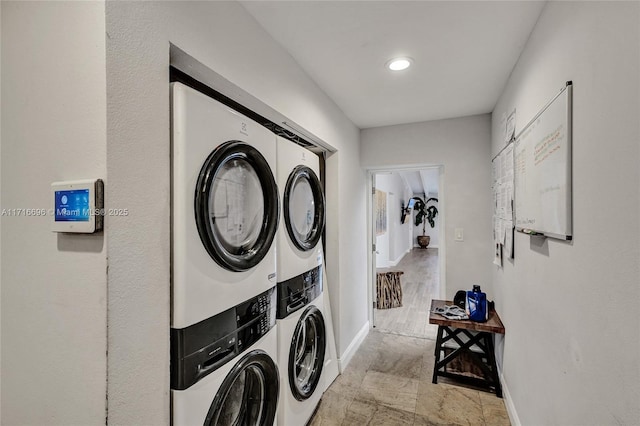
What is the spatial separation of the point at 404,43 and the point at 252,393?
2076 mm

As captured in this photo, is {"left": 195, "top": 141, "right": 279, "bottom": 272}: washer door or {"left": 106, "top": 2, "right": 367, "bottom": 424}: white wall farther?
{"left": 195, "top": 141, "right": 279, "bottom": 272}: washer door

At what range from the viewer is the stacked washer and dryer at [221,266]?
40.3 inches

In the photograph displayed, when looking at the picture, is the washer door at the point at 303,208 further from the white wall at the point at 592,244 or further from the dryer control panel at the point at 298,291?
the white wall at the point at 592,244

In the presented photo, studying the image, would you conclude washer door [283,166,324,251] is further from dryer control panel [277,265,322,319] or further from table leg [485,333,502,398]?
table leg [485,333,502,398]

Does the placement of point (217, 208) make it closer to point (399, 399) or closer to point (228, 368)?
point (228, 368)

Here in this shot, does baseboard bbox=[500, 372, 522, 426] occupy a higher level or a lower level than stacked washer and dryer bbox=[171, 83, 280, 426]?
lower

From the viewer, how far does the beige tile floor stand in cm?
207

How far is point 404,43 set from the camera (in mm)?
1701

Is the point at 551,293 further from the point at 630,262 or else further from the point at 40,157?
the point at 40,157

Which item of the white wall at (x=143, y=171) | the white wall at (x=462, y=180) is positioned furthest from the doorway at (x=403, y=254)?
the white wall at (x=143, y=171)

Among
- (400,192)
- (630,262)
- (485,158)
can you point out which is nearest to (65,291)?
(630,262)

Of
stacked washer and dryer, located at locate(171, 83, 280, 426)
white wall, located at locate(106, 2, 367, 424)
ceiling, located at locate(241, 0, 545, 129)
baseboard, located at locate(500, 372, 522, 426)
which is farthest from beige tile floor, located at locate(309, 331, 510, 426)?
ceiling, located at locate(241, 0, 545, 129)

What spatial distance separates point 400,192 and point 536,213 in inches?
302

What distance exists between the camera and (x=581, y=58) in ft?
3.39
